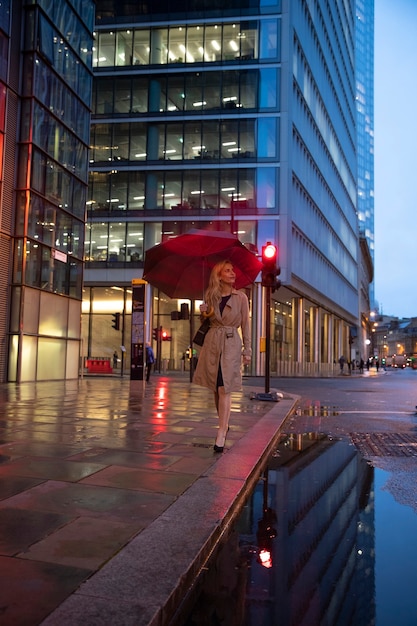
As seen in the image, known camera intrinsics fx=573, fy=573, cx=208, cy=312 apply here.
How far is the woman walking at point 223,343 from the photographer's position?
19.9 ft

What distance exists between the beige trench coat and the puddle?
3.90ft

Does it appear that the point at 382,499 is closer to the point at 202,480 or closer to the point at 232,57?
the point at 202,480

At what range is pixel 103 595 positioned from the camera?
2.56m

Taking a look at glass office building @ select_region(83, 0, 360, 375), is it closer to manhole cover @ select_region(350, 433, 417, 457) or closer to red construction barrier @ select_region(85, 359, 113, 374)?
red construction barrier @ select_region(85, 359, 113, 374)

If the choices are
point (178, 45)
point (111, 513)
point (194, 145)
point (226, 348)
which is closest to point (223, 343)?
point (226, 348)

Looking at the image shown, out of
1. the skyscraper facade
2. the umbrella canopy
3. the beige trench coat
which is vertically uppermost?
the skyscraper facade

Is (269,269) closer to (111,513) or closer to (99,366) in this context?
(111,513)

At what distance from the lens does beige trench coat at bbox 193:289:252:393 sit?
238 inches

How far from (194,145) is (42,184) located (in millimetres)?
22124

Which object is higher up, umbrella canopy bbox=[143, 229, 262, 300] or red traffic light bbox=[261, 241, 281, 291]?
red traffic light bbox=[261, 241, 281, 291]

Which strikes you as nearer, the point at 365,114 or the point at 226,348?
the point at 226,348

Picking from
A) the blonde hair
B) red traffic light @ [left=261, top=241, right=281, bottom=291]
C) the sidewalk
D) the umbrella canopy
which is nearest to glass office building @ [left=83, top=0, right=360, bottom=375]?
red traffic light @ [left=261, top=241, right=281, bottom=291]

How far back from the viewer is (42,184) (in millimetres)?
21422

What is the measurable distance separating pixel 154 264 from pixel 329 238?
160ft
